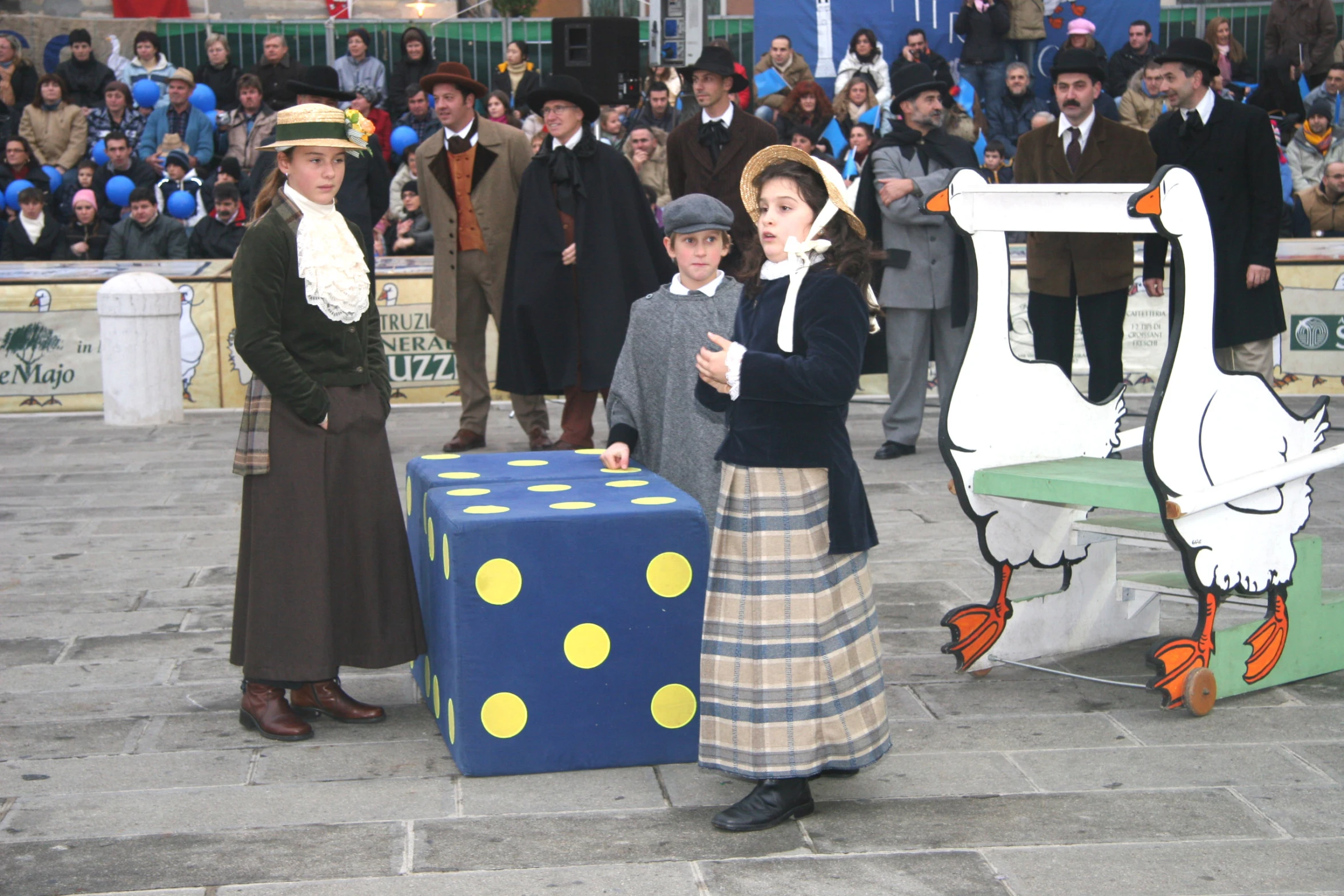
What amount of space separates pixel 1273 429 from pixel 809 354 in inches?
70.2

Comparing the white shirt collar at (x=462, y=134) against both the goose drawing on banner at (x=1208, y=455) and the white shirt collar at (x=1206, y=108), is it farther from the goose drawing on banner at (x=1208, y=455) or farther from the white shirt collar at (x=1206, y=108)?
the goose drawing on banner at (x=1208, y=455)

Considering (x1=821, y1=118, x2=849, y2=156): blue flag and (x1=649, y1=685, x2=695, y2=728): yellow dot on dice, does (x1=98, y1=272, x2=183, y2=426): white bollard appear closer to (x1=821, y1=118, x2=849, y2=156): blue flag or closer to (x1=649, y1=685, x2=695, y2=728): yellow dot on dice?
(x1=821, y1=118, x2=849, y2=156): blue flag

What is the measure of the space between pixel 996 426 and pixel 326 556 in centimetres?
204

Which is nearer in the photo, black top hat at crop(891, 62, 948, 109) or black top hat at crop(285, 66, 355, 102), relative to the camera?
black top hat at crop(891, 62, 948, 109)

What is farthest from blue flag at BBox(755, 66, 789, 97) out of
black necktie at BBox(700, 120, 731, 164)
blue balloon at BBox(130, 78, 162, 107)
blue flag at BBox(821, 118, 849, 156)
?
black necktie at BBox(700, 120, 731, 164)

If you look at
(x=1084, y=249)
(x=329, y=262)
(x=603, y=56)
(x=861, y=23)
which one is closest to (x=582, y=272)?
(x=1084, y=249)

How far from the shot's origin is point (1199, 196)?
4059 millimetres

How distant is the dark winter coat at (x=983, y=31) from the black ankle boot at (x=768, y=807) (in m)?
12.6

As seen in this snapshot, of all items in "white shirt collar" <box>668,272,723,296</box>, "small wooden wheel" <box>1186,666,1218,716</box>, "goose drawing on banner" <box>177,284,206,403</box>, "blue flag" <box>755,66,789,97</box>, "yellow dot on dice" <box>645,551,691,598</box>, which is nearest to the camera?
"yellow dot on dice" <box>645,551,691,598</box>

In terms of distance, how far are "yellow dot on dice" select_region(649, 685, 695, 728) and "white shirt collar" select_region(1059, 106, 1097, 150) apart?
4315 millimetres

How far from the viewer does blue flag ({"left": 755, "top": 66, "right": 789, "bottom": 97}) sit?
14.7 m

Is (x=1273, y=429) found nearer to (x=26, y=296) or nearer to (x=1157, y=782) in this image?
(x=1157, y=782)

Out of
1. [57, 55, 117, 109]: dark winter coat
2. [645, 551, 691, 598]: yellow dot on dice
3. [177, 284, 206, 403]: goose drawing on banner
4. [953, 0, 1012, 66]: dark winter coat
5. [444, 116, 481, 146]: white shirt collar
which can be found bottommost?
[645, 551, 691, 598]: yellow dot on dice

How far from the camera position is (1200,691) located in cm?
413
